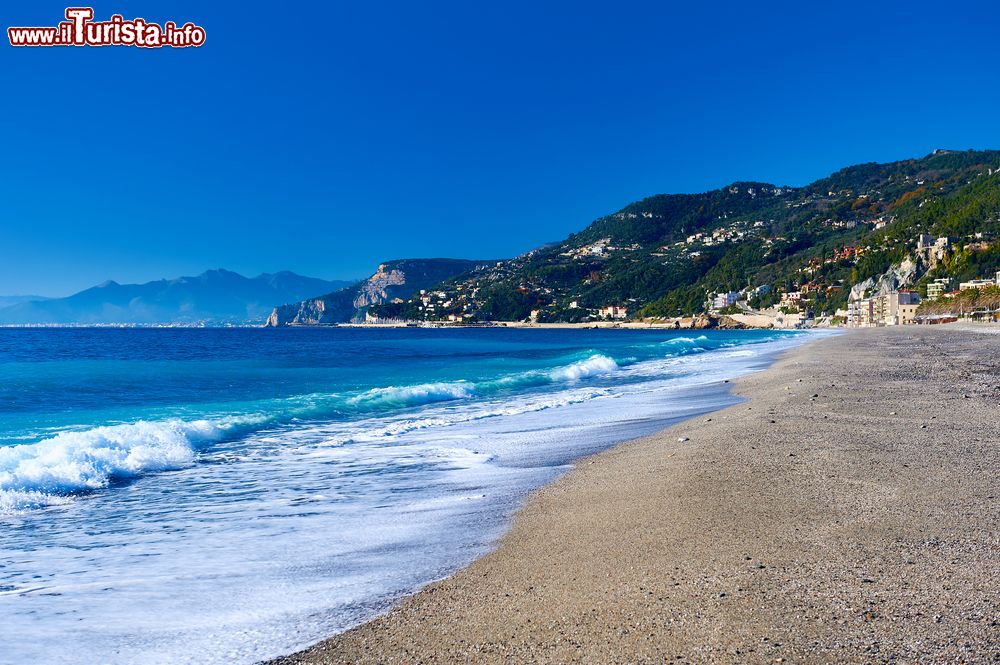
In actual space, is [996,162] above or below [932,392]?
above

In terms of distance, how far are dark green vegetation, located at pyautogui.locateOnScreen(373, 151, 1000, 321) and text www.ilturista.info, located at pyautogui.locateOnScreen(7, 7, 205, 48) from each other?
10344 cm

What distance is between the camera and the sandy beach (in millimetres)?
2990

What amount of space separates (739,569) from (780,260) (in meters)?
164

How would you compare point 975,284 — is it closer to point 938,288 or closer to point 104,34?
point 938,288

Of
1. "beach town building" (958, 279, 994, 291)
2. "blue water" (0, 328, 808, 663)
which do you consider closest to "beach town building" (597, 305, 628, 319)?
"beach town building" (958, 279, 994, 291)

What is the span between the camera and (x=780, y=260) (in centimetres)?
15400

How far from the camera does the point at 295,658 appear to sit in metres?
3.16

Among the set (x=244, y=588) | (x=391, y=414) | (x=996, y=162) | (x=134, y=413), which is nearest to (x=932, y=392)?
(x=391, y=414)

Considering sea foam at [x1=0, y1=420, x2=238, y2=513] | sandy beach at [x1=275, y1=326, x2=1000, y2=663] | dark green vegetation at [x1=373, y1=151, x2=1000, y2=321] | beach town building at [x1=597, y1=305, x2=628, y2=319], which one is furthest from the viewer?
beach town building at [x1=597, y1=305, x2=628, y2=319]

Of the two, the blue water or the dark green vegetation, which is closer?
the blue water

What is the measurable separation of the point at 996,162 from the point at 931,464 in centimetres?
19047

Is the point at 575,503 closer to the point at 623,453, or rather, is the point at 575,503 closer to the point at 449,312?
the point at 623,453

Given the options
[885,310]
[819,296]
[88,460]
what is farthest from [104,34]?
[819,296]

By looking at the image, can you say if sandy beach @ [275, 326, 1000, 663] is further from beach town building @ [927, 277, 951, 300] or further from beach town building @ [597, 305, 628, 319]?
beach town building @ [597, 305, 628, 319]
